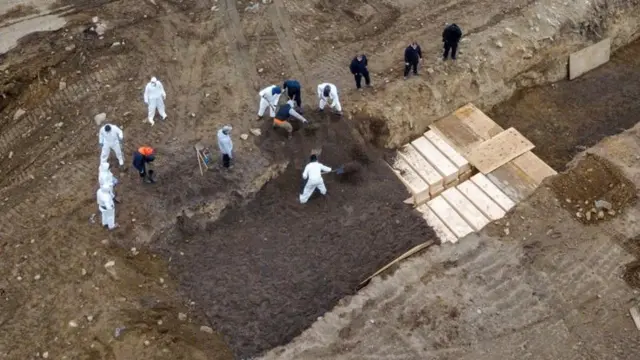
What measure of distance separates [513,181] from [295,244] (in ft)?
16.0

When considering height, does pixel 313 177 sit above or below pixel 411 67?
below

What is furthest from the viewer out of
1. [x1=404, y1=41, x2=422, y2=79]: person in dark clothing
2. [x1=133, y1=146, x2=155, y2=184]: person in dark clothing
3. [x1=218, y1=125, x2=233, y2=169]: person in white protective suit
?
[x1=404, y1=41, x2=422, y2=79]: person in dark clothing

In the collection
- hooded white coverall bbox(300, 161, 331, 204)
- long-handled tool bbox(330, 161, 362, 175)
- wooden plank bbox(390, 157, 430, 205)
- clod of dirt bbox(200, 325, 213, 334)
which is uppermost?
hooded white coverall bbox(300, 161, 331, 204)

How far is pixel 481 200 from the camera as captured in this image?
1256cm

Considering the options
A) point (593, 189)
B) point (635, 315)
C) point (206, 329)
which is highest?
point (593, 189)

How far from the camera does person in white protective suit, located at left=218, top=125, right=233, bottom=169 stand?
12125 millimetres

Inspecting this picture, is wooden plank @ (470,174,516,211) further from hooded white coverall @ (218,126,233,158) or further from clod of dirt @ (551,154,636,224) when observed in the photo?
hooded white coverall @ (218,126,233,158)

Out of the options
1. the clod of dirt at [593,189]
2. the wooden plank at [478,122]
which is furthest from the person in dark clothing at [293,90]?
the clod of dirt at [593,189]

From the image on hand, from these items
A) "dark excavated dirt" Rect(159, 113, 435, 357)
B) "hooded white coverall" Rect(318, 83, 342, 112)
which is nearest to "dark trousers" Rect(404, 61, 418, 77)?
"hooded white coverall" Rect(318, 83, 342, 112)

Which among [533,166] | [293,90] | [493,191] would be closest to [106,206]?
[293,90]

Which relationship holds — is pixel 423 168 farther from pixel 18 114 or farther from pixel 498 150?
pixel 18 114

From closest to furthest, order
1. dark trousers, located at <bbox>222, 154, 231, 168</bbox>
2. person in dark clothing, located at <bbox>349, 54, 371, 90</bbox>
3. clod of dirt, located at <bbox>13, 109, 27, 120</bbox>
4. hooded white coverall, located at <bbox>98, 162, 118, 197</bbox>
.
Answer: hooded white coverall, located at <bbox>98, 162, 118, 197</bbox>, dark trousers, located at <bbox>222, 154, 231, 168</bbox>, person in dark clothing, located at <bbox>349, 54, 371, 90</bbox>, clod of dirt, located at <bbox>13, 109, 27, 120</bbox>

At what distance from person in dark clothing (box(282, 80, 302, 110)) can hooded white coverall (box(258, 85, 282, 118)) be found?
0.27m

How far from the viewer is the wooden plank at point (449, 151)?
43.3 ft
